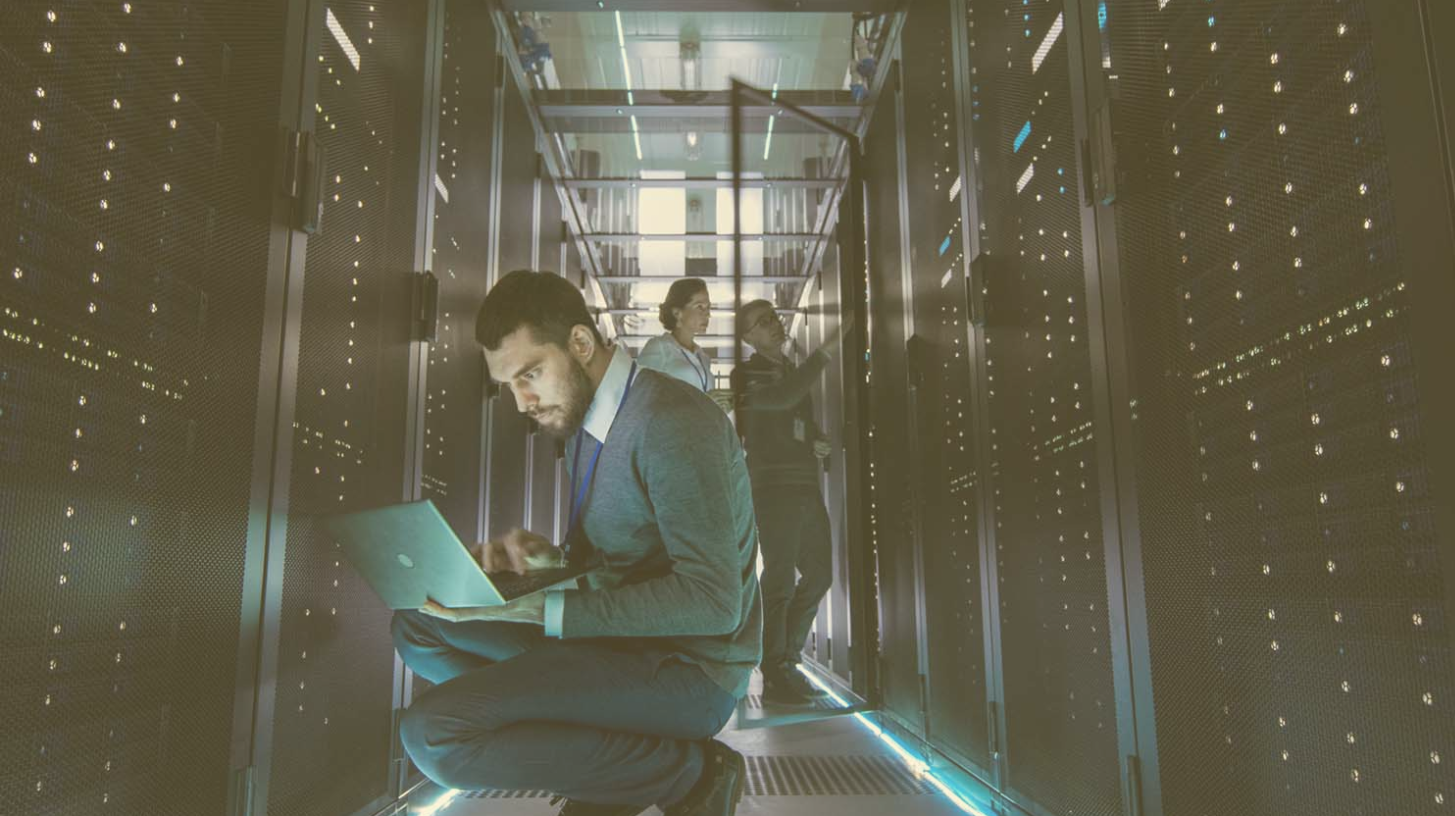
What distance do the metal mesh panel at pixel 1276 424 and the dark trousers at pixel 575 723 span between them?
2.53 ft

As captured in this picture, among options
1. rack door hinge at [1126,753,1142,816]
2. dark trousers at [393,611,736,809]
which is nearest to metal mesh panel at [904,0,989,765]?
rack door hinge at [1126,753,1142,816]

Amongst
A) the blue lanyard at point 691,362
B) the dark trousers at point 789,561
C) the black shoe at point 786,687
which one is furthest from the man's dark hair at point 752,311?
the black shoe at point 786,687

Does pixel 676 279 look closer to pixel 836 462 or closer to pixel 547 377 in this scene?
pixel 836 462

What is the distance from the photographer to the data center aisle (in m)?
2.23

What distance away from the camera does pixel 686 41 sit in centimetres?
419

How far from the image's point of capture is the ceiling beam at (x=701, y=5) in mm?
3303

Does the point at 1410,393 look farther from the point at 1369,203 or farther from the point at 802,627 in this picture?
the point at 802,627

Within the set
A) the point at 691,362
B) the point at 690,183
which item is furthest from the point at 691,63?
the point at 691,362

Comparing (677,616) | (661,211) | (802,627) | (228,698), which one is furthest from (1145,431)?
(661,211)

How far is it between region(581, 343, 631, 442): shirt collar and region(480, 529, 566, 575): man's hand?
22cm

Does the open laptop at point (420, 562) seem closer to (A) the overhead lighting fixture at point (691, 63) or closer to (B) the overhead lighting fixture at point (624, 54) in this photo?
(B) the overhead lighting fixture at point (624, 54)

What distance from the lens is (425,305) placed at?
239cm

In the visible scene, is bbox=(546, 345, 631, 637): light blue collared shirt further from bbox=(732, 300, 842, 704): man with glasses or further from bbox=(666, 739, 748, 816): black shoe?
bbox=(732, 300, 842, 704): man with glasses

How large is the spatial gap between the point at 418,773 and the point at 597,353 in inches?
54.1
